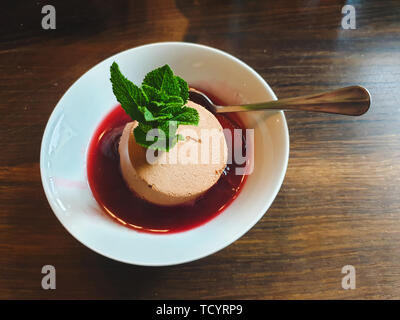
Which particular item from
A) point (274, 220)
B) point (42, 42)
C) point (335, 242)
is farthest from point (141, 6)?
point (335, 242)

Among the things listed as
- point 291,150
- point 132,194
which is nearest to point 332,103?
point 291,150

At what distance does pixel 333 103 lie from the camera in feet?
2.92

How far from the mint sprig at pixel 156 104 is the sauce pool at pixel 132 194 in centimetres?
17

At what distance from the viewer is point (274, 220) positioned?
1021 mm

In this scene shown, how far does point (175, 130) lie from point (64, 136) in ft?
0.84

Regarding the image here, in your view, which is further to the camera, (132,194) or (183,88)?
(132,194)

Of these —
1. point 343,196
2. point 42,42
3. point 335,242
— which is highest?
point 42,42

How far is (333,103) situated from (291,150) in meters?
0.21

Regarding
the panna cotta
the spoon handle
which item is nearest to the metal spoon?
the spoon handle

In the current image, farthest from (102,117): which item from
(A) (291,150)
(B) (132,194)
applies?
(A) (291,150)

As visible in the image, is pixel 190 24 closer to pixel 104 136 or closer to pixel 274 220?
pixel 104 136

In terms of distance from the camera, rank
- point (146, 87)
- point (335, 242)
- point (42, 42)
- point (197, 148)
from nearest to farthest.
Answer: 1. point (146, 87)
2. point (197, 148)
3. point (335, 242)
4. point (42, 42)

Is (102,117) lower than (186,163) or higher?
higher

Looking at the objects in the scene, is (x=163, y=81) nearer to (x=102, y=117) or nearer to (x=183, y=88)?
(x=183, y=88)
